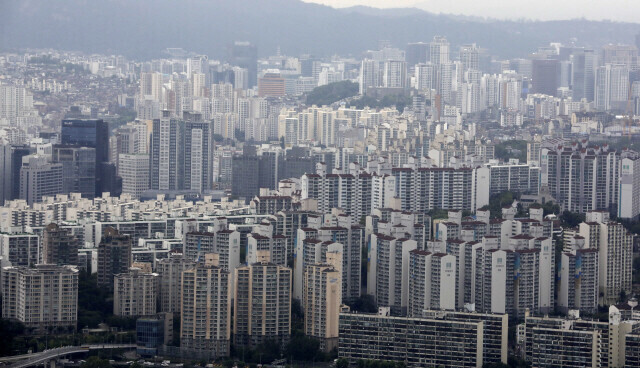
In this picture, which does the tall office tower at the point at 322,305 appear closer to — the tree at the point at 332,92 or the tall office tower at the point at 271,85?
the tree at the point at 332,92

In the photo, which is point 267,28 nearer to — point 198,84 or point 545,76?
point 198,84

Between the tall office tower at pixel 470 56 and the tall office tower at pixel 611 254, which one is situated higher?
the tall office tower at pixel 470 56

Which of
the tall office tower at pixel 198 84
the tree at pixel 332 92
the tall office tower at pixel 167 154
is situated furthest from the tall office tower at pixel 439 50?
the tall office tower at pixel 167 154

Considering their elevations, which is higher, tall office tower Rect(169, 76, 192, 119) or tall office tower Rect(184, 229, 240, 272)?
tall office tower Rect(169, 76, 192, 119)

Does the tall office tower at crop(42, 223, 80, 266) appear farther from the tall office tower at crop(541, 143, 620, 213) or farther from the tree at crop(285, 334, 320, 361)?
the tall office tower at crop(541, 143, 620, 213)

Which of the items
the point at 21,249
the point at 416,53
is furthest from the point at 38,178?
the point at 416,53

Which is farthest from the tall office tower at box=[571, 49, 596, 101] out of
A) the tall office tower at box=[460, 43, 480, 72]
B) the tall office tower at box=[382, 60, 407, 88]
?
the tall office tower at box=[382, 60, 407, 88]
